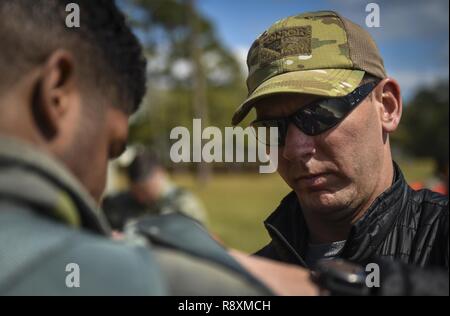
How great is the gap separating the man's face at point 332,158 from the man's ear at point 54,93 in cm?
66

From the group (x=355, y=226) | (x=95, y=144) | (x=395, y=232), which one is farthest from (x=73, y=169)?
(x=395, y=232)

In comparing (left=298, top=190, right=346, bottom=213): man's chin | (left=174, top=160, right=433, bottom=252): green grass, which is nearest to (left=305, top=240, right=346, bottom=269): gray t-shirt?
(left=298, top=190, right=346, bottom=213): man's chin

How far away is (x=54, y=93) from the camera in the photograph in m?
0.96

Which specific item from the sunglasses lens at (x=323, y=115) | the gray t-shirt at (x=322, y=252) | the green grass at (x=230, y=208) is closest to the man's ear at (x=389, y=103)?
the sunglasses lens at (x=323, y=115)

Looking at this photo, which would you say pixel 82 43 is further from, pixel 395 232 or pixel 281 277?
pixel 395 232

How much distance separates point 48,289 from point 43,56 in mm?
441

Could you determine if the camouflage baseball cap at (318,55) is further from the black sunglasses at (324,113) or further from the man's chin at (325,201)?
the man's chin at (325,201)

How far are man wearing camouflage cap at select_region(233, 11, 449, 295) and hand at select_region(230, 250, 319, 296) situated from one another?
44 cm

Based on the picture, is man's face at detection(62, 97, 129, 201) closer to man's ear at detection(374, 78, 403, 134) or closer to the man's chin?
the man's chin

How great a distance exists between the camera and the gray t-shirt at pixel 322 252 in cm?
153

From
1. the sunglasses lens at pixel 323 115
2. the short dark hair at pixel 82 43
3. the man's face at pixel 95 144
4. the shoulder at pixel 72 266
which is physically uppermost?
the short dark hair at pixel 82 43

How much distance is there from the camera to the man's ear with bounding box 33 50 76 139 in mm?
951

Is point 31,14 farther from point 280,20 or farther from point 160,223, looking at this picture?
point 280,20
